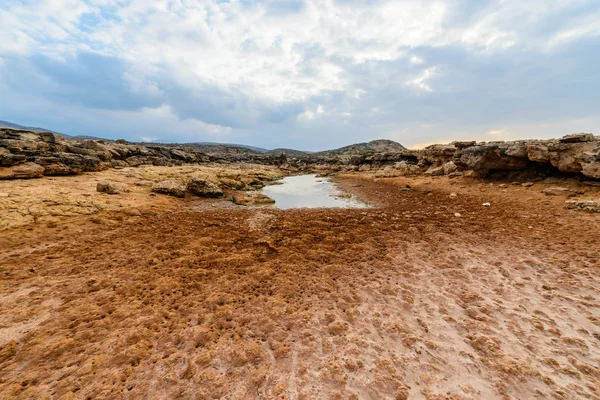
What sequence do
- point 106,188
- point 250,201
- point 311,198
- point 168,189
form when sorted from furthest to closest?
point 311,198, point 250,201, point 168,189, point 106,188

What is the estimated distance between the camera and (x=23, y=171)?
1452cm

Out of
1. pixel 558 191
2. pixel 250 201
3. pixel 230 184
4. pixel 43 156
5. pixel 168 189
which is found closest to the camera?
pixel 558 191

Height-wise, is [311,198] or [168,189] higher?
[168,189]

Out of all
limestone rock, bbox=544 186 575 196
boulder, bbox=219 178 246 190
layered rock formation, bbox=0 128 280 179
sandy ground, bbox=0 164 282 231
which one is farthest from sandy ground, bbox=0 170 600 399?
boulder, bbox=219 178 246 190

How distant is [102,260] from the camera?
7.55 metres

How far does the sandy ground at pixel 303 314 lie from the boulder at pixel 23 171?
8373mm

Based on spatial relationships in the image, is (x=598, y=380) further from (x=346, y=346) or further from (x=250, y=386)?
(x=250, y=386)

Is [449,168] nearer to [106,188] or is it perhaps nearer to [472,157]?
[472,157]

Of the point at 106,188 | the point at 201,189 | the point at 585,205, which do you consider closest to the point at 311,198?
the point at 201,189

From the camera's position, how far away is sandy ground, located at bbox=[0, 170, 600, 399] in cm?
369

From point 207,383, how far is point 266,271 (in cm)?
347

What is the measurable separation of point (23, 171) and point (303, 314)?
2026 centimetres

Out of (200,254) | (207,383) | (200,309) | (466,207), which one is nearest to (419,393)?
(207,383)

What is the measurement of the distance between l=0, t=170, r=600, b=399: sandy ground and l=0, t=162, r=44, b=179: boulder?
8373 millimetres
